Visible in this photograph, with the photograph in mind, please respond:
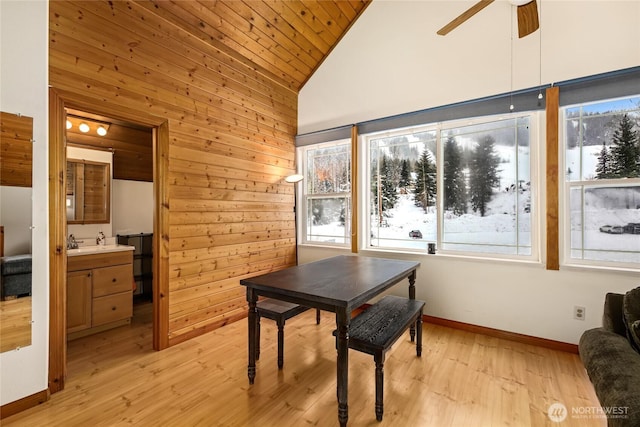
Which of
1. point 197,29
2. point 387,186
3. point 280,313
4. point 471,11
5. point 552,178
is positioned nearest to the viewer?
point 471,11

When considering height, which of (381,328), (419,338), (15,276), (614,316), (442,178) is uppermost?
(442,178)

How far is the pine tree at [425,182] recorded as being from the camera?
3252 mm

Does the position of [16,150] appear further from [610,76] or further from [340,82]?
[610,76]

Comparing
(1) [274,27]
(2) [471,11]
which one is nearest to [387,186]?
(2) [471,11]

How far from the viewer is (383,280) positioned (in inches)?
79.5

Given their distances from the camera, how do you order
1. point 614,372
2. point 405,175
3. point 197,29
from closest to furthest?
point 614,372 → point 197,29 → point 405,175

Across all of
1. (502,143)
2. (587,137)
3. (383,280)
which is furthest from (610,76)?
(383,280)

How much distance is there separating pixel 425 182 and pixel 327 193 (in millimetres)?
1342

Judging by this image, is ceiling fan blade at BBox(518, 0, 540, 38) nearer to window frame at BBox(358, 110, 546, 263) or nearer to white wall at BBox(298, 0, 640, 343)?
white wall at BBox(298, 0, 640, 343)

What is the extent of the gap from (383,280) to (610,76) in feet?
8.14

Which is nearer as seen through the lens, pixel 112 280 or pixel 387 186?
pixel 112 280

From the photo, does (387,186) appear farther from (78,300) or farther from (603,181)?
(78,300)

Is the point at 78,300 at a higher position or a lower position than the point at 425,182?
lower

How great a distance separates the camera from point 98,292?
2896 millimetres
